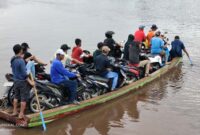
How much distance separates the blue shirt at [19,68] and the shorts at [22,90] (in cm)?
12

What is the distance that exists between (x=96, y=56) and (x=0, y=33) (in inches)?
509

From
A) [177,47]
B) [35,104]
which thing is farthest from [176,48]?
[35,104]

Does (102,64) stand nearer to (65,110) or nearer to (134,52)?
(65,110)

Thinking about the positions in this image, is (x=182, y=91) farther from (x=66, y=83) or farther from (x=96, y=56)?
(x=66, y=83)

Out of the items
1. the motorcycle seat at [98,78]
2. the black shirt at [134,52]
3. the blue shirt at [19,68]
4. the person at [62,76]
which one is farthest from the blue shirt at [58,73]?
the black shirt at [134,52]

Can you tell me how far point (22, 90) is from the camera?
8.05 meters

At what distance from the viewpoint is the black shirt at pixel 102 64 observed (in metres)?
10.2

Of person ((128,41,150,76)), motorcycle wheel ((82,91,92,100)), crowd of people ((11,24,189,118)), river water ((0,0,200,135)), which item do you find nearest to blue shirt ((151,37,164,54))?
crowd of people ((11,24,189,118))

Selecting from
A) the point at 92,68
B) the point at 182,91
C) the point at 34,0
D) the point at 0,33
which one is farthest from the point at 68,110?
the point at 34,0

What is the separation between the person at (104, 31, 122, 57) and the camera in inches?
493

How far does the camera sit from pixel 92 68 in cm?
1094

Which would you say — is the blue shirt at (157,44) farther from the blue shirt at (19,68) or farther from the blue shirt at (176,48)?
the blue shirt at (19,68)

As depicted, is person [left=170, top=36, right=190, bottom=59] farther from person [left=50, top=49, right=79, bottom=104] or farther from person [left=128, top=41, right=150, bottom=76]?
person [left=50, top=49, right=79, bottom=104]

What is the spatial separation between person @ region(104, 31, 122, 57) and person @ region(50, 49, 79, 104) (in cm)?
360
